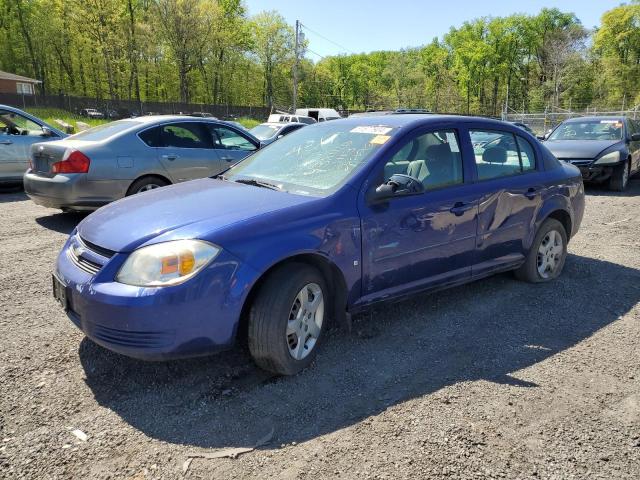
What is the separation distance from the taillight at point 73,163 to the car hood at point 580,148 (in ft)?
30.0

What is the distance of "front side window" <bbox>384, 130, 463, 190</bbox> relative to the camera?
3820mm

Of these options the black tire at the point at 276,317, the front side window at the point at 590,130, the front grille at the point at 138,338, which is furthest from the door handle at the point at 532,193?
the front side window at the point at 590,130

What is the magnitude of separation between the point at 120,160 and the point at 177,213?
4.15m

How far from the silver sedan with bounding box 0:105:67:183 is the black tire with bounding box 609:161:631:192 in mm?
10987

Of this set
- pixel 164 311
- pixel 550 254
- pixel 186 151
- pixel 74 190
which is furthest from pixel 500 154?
pixel 74 190

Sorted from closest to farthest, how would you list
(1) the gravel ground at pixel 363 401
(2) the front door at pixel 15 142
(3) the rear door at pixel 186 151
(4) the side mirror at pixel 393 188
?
(1) the gravel ground at pixel 363 401
(4) the side mirror at pixel 393 188
(3) the rear door at pixel 186 151
(2) the front door at pixel 15 142

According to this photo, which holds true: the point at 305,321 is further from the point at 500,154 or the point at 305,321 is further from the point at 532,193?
the point at 532,193

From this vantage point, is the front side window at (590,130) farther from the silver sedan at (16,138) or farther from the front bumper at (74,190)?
the silver sedan at (16,138)

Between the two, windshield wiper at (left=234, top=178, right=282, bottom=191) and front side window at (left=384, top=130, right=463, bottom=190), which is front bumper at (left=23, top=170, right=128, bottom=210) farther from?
front side window at (left=384, top=130, right=463, bottom=190)

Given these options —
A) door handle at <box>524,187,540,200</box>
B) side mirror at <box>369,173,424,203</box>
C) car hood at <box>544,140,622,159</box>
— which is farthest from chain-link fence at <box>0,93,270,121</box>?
side mirror at <box>369,173,424,203</box>

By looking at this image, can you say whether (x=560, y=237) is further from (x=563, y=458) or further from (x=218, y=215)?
(x=218, y=215)

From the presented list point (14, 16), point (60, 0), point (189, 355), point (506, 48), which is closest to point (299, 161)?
point (189, 355)

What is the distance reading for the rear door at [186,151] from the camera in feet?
23.8

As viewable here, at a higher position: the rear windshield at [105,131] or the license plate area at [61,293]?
the rear windshield at [105,131]
